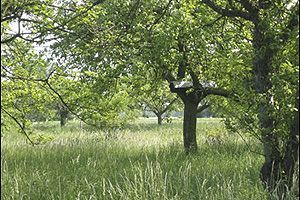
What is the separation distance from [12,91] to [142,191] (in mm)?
4387

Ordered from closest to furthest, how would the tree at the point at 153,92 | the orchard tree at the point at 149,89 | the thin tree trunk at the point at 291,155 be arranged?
the thin tree trunk at the point at 291,155
the orchard tree at the point at 149,89
the tree at the point at 153,92

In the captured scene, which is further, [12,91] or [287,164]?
[12,91]

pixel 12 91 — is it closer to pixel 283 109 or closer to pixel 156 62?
pixel 156 62

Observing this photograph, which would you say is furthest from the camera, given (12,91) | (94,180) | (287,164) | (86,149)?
(86,149)

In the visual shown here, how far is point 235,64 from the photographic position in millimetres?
4305

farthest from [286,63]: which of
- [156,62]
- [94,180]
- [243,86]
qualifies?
[94,180]

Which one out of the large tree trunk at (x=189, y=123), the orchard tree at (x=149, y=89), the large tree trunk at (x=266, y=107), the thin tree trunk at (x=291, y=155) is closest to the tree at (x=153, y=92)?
the orchard tree at (x=149, y=89)

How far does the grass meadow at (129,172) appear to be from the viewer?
14.8 feet

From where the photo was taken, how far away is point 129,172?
22.9 ft

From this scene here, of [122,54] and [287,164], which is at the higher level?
[122,54]

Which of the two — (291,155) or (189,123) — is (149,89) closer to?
(189,123)

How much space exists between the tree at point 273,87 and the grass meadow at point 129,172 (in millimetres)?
321

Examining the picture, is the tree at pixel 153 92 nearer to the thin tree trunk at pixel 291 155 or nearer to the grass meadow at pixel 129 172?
the grass meadow at pixel 129 172

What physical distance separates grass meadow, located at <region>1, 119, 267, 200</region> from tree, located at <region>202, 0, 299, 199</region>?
32cm
